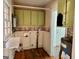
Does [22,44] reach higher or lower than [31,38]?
→ lower

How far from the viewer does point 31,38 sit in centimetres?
464

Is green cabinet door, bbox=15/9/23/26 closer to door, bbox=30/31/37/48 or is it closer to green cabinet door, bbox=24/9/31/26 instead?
green cabinet door, bbox=24/9/31/26

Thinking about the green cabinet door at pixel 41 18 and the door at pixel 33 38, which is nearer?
the door at pixel 33 38

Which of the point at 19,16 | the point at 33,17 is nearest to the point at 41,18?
the point at 33,17

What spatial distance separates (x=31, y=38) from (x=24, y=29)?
657 mm

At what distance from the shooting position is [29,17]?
483cm

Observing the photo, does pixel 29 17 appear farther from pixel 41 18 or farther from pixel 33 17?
pixel 41 18

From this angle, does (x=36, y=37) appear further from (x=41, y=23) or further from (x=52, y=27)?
(x=52, y=27)

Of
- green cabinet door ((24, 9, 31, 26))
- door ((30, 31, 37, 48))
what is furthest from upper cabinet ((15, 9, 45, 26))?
door ((30, 31, 37, 48))

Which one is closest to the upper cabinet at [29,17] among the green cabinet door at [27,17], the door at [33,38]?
the green cabinet door at [27,17]

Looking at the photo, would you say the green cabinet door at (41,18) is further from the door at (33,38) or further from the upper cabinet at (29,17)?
the door at (33,38)

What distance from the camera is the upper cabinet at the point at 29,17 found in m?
4.63

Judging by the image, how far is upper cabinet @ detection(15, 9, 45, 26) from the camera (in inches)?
182
